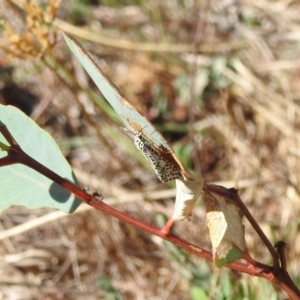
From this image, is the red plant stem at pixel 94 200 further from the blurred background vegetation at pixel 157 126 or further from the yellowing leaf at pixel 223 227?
the blurred background vegetation at pixel 157 126

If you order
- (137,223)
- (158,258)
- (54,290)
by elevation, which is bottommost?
(158,258)

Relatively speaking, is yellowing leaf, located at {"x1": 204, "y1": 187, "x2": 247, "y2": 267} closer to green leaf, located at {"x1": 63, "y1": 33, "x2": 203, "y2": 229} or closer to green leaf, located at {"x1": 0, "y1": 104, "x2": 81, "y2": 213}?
green leaf, located at {"x1": 63, "y1": 33, "x2": 203, "y2": 229}

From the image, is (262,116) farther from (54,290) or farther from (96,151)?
(54,290)

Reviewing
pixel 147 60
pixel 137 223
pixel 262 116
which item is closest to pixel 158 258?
pixel 262 116

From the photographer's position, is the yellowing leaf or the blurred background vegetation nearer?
the yellowing leaf

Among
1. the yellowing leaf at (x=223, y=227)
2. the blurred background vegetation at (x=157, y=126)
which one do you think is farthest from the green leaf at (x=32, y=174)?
the blurred background vegetation at (x=157, y=126)

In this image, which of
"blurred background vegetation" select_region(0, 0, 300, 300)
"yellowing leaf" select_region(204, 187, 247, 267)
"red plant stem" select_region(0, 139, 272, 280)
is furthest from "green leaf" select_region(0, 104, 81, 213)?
"blurred background vegetation" select_region(0, 0, 300, 300)

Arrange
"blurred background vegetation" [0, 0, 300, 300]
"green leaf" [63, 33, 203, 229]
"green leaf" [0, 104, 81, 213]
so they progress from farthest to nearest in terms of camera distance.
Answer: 1. "blurred background vegetation" [0, 0, 300, 300]
2. "green leaf" [0, 104, 81, 213]
3. "green leaf" [63, 33, 203, 229]
